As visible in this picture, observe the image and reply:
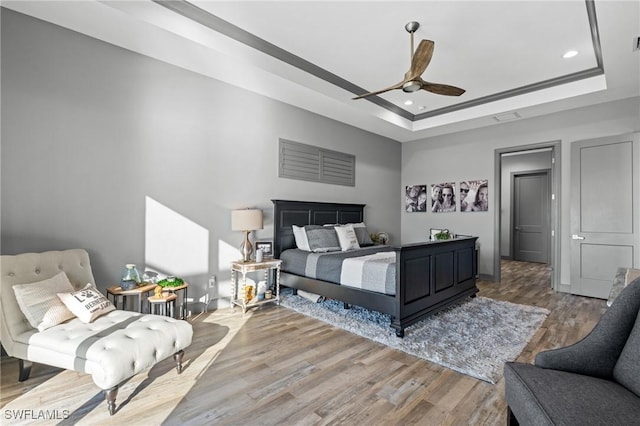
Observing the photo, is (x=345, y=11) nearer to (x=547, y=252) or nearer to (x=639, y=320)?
(x=639, y=320)

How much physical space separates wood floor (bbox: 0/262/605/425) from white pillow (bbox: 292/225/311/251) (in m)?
1.55

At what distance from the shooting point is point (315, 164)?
5.23 metres

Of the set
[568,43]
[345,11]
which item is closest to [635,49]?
[568,43]

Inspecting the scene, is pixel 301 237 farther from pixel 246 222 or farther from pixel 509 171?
pixel 509 171

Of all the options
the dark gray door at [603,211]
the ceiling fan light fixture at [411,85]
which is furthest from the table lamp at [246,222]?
the dark gray door at [603,211]

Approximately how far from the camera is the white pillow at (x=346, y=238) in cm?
456

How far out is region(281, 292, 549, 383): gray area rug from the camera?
2.57m

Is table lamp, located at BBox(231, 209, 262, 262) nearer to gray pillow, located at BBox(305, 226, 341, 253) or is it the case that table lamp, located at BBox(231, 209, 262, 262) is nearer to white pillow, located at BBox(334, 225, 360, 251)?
gray pillow, located at BBox(305, 226, 341, 253)

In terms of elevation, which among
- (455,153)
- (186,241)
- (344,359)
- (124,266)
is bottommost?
(344,359)

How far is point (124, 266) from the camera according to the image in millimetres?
3221

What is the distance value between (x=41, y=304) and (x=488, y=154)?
6.53 meters

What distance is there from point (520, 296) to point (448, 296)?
174 cm

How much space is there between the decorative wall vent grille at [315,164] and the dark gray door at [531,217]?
5.61 metres

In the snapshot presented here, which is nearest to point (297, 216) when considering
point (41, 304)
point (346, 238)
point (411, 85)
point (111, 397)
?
point (346, 238)
